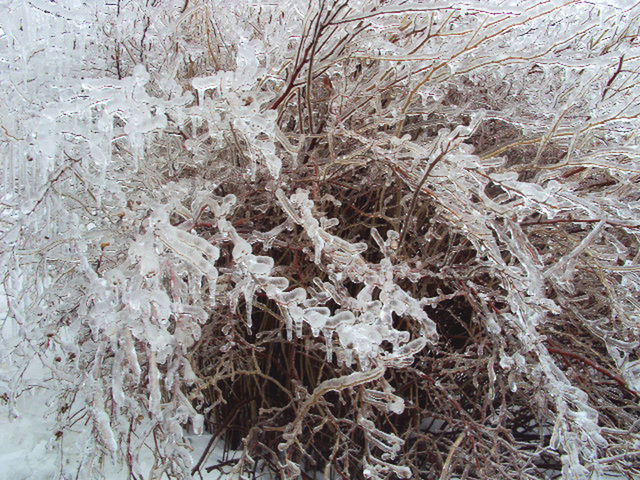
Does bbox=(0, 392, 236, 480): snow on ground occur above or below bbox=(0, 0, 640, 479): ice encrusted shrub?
below

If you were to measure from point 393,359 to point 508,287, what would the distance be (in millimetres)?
387

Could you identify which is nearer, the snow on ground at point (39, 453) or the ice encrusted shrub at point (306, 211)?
the ice encrusted shrub at point (306, 211)

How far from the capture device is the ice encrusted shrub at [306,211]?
3.75ft

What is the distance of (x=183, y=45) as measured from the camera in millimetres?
1595

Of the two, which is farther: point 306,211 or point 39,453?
point 39,453

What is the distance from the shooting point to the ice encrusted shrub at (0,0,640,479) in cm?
114

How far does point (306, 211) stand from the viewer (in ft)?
3.98

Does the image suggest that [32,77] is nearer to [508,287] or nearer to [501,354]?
[508,287]

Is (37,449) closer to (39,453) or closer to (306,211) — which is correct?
(39,453)

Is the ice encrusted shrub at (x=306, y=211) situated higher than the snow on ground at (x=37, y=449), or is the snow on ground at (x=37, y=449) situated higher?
the ice encrusted shrub at (x=306, y=211)

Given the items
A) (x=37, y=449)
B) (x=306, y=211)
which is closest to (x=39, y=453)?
(x=37, y=449)

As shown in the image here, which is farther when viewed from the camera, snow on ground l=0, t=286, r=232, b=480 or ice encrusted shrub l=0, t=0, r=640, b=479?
snow on ground l=0, t=286, r=232, b=480

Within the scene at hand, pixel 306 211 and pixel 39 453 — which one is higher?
pixel 306 211

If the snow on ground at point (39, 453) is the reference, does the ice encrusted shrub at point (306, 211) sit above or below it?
above
